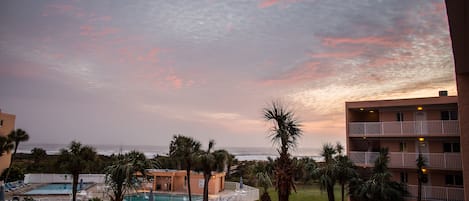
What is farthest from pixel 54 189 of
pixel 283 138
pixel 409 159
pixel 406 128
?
pixel 406 128

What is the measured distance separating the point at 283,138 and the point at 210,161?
9.23m

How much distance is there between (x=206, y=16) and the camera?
13.9 m

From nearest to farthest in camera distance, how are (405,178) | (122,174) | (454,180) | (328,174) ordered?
(122,174)
(454,180)
(328,174)
(405,178)

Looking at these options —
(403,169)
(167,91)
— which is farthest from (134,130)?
(403,169)

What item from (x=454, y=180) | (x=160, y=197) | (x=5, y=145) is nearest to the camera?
(x=454, y=180)

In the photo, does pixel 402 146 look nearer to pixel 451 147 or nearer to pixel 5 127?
pixel 451 147

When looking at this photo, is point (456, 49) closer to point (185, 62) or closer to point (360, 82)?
point (360, 82)

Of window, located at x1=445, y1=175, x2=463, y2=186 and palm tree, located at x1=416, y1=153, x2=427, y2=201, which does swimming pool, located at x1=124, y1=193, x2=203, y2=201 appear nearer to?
palm tree, located at x1=416, y1=153, x2=427, y2=201

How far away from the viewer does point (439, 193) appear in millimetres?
15633

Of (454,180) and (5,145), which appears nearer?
(454,180)

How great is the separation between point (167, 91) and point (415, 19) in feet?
53.6

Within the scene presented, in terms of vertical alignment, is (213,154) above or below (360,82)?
below

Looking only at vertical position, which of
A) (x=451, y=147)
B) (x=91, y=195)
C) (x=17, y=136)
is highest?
(x=17, y=136)

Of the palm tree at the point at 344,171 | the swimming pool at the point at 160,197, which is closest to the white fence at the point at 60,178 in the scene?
the swimming pool at the point at 160,197
